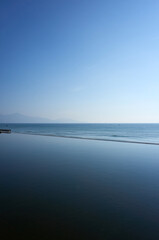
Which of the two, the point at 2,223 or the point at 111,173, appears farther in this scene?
the point at 111,173

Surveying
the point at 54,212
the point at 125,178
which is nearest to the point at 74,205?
the point at 54,212

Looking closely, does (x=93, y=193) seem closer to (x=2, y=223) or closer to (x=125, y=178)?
(x=125, y=178)

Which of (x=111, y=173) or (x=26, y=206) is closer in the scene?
(x=26, y=206)

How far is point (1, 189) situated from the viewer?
7488 mm

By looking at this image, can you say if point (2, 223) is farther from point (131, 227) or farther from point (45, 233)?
point (131, 227)

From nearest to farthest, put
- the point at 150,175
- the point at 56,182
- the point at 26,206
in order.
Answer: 1. the point at 26,206
2. the point at 56,182
3. the point at 150,175

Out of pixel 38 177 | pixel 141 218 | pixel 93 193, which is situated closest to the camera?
pixel 141 218

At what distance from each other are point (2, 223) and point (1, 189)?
2.80 m

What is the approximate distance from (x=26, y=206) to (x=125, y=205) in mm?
3252

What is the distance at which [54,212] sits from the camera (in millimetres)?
5543

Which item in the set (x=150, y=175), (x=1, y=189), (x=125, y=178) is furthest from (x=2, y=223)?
(x=150, y=175)

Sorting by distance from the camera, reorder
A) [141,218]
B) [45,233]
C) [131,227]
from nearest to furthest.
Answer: [45,233] → [131,227] → [141,218]

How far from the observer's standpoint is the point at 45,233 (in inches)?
177

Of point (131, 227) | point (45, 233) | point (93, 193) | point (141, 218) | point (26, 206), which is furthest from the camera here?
point (93, 193)
